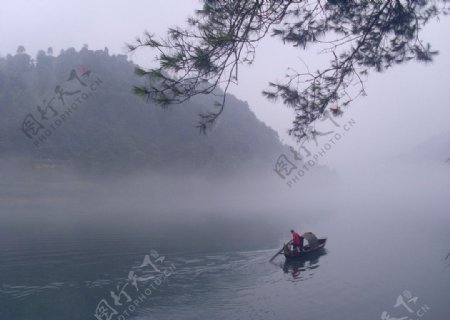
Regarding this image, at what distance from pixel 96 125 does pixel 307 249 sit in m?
42.3

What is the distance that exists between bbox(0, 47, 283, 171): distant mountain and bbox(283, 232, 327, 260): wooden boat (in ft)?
81.7

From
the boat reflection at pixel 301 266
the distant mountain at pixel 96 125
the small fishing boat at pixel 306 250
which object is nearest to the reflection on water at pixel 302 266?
the boat reflection at pixel 301 266

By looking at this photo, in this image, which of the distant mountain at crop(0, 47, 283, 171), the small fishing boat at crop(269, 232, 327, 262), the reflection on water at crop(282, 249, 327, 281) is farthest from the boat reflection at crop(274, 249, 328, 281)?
the distant mountain at crop(0, 47, 283, 171)

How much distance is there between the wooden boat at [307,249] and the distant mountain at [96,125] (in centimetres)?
2491

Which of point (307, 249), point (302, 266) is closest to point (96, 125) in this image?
point (307, 249)

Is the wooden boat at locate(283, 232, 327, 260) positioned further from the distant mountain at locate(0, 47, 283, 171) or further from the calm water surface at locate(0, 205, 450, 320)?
the distant mountain at locate(0, 47, 283, 171)

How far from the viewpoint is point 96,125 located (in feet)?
171

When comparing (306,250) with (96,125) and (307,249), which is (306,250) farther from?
(96,125)

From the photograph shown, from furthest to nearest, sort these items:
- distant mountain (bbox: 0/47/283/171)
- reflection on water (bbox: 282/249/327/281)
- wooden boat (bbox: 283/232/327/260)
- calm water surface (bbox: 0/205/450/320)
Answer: distant mountain (bbox: 0/47/283/171), wooden boat (bbox: 283/232/327/260), reflection on water (bbox: 282/249/327/281), calm water surface (bbox: 0/205/450/320)

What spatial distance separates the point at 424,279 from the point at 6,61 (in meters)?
63.6

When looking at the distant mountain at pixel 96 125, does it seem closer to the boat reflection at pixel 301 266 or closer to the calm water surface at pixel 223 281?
the calm water surface at pixel 223 281

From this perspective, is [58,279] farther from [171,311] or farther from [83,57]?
[83,57]

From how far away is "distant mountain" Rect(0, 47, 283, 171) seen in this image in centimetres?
4441

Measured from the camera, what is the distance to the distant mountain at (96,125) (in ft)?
146
